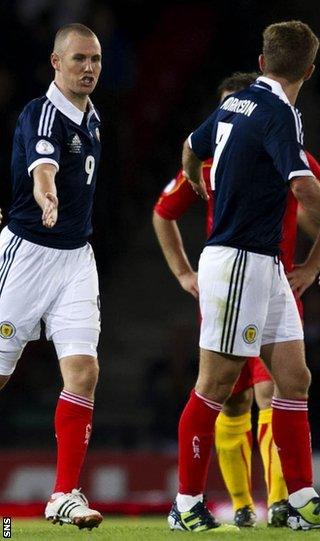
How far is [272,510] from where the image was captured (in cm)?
645

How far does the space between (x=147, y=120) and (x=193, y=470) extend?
7895mm

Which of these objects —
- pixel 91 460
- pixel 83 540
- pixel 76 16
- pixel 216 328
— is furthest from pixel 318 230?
pixel 76 16

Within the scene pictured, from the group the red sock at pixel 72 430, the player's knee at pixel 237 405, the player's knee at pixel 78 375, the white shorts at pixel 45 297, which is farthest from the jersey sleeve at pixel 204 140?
the player's knee at pixel 237 405

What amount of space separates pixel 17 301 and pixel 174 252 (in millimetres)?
1005

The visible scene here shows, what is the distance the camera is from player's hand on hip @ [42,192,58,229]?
17.9ft

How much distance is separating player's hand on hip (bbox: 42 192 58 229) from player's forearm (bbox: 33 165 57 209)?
20 mm

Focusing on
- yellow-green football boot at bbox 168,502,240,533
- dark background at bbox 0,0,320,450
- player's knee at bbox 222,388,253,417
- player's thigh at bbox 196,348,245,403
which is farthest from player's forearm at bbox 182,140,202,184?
dark background at bbox 0,0,320,450


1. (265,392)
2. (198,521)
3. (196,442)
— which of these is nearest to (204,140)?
(196,442)

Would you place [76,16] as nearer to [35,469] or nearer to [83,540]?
[35,469]

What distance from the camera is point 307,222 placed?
272 inches

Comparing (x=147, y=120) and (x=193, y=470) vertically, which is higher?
(x=147, y=120)

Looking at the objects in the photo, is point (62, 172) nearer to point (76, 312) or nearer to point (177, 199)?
point (76, 312)

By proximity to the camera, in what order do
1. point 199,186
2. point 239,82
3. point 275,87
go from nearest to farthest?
1. point 275,87
2. point 199,186
3. point 239,82

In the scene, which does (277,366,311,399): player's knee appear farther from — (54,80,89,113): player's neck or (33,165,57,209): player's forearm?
(54,80,89,113): player's neck
